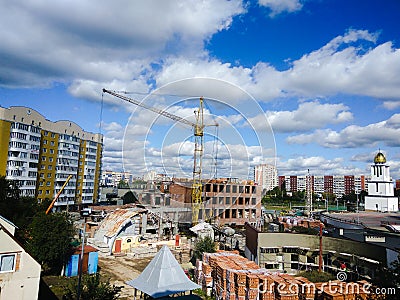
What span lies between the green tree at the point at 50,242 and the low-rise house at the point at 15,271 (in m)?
6.82

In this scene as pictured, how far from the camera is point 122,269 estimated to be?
67.3ft

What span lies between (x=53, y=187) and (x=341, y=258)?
129 ft

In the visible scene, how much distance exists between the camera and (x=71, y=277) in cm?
1786

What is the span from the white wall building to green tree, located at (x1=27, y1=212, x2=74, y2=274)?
36642 mm

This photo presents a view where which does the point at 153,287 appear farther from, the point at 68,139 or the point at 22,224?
the point at 68,139

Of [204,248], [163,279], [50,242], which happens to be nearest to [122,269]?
[50,242]

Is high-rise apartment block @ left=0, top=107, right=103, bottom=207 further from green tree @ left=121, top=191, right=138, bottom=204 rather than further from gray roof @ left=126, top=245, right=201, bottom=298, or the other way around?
gray roof @ left=126, top=245, right=201, bottom=298

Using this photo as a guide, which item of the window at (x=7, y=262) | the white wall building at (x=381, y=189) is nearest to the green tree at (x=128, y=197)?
the white wall building at (x=381, y=189)

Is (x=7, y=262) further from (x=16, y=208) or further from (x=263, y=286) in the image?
(x=16, y=208)

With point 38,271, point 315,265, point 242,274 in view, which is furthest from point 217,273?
point 38,271

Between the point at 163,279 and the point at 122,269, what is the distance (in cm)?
1111

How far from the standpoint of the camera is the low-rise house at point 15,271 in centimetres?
1016

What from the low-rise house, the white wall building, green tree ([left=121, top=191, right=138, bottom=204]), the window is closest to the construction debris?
the low-rise house

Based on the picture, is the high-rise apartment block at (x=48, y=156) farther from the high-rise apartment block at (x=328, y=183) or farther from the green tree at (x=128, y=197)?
the high-rise apartment block at (x=328, y=183)
